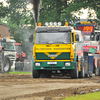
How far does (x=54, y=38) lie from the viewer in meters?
19.4

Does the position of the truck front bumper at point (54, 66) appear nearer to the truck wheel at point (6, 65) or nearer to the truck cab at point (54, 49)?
the truck cab at point (54, 49)

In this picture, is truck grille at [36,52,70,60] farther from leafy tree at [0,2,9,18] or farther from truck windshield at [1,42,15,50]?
leafy tree at [0,2,9,18]

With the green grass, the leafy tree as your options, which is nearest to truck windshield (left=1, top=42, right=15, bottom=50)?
the leafy tree

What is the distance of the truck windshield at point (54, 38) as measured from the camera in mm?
19297

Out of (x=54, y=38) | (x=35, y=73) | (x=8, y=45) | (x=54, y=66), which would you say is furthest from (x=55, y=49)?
(x=8, y=45)

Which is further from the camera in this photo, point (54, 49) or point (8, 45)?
point (8, 45)

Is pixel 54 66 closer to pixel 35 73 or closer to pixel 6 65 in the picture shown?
pixel 35 73

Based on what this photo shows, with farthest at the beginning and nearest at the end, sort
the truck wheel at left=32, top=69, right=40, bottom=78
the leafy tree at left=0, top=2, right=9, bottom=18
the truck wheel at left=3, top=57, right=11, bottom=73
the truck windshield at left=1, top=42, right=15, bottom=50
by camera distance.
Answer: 1. the leafy tree at left=0, top=2, right=9, bottom=18
2. the truck windshield at left=1, top=42, right=15, bottom=50
3. the truck wheel at left=3, top=57, right=11, bottom=73
4. the truck wheel at left=32, top=69, right=40, bottom=78

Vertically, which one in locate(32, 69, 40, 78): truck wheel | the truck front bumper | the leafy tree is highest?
the leafy tree

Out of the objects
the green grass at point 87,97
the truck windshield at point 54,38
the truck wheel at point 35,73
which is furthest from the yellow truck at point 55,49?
the green grass at point 87,97

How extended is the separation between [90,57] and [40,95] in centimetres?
1442

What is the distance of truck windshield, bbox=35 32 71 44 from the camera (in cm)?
1930

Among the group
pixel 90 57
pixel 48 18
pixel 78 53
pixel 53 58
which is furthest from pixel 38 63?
pixel 48 18

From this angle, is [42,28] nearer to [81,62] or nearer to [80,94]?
[81,62]
